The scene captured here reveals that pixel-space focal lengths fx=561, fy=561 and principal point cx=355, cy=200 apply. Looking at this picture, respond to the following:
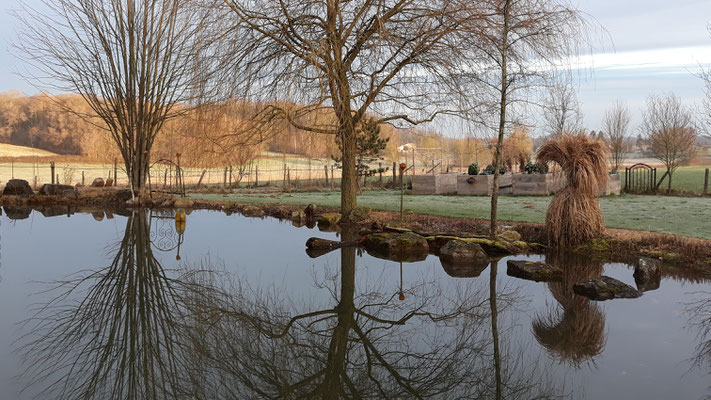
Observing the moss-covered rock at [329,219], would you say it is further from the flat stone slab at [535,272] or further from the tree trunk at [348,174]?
the flat stone slab at [535,272]

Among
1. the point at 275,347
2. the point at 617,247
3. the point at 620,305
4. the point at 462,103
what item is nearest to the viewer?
the point at 275,347

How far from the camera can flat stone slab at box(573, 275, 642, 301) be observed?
6.69m

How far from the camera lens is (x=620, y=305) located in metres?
6.33

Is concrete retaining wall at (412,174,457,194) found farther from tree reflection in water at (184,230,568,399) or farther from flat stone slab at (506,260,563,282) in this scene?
tree reflection in water at (184,230,568,399)

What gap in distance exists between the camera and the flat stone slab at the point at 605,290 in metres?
6.69

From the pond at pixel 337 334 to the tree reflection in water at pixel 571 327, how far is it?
22mm

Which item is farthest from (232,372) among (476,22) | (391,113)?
(391,113)

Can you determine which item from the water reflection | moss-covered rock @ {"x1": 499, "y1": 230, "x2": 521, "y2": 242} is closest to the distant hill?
the water reflection

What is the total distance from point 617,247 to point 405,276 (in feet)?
12.6

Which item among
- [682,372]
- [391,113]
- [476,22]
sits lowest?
[682,372]

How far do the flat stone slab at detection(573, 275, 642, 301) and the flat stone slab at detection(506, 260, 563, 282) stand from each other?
0.67 m

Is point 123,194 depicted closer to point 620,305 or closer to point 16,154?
point 620,305

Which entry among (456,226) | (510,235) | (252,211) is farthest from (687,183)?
(252,211)

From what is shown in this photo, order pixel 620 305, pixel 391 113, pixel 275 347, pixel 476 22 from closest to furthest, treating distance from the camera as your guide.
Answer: pixel 275 347 < pixel 620 305 < pixel 476 22 < pixel 391 113
